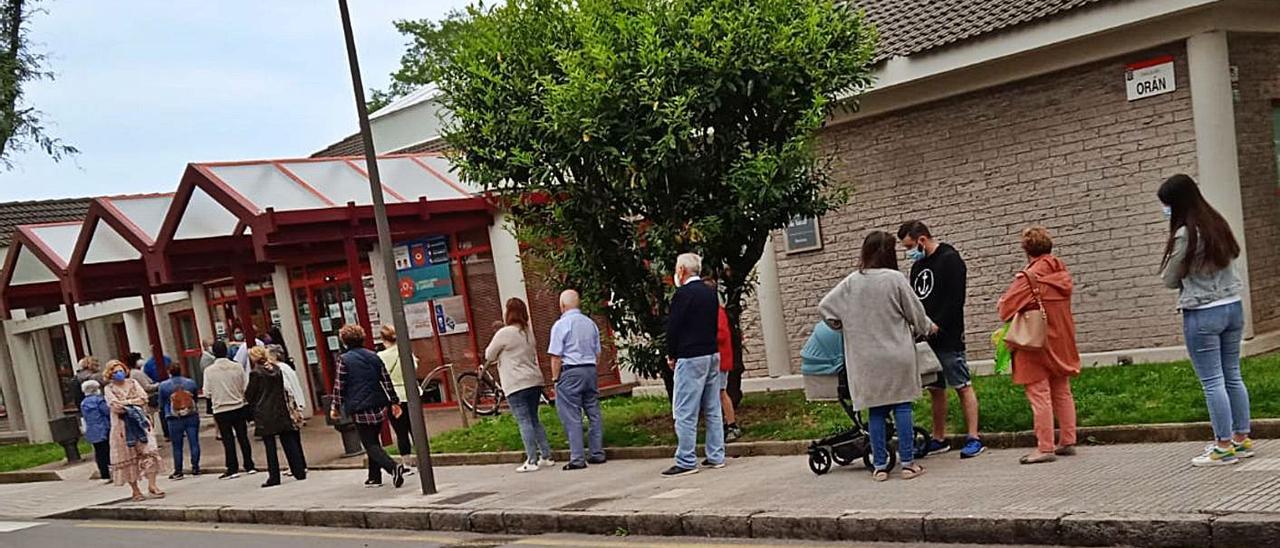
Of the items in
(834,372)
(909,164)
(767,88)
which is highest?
(767,88)

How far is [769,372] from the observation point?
52.0 ft

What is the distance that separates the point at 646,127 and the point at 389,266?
2.75m

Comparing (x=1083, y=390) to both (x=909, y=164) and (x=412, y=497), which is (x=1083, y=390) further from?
(x=412, y=497)

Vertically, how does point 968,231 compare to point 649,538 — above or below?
above

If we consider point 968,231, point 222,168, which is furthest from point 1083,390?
point 222,168

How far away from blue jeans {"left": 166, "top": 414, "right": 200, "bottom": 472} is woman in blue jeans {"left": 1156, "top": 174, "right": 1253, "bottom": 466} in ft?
43.0

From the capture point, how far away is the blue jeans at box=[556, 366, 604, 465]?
38.4 feet

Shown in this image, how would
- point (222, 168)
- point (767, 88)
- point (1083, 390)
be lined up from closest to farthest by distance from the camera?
point (1083, 390) → point (767, 88) → point (222, 168)

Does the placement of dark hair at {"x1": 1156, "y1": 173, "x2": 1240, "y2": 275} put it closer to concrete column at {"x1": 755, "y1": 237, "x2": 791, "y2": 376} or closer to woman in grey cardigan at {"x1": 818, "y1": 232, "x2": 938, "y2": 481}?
woman in grey cardigan at {"x1": 818, "y1": 232, "x2": 938, "y2": 481}

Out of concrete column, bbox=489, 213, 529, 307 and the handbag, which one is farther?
concrete column, bbox=489, 213, 529, 307

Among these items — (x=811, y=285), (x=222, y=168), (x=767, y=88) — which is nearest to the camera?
(x=767, y=88)

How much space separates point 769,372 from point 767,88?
5.35 meters

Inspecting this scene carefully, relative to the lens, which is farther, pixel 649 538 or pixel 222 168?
pixel 222 168

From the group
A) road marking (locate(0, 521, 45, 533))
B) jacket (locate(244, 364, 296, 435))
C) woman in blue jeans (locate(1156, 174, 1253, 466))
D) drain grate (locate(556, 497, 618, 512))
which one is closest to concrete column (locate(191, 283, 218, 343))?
road marking (locate(0, 521, 45, 533))
